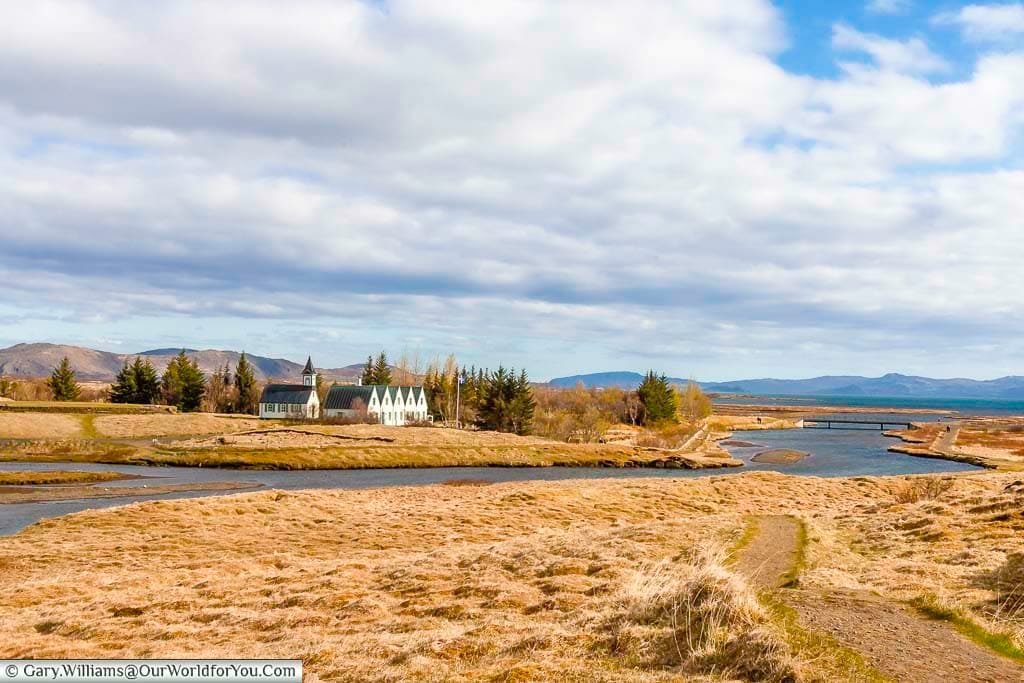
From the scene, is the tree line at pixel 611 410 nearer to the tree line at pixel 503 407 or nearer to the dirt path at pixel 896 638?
the tree line at pixel 503 407

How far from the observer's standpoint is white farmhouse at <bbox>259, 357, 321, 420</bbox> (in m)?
129

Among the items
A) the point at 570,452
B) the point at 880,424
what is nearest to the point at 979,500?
the point at 570,452

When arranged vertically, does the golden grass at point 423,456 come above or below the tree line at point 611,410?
below

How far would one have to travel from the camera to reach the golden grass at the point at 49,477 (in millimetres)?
56125

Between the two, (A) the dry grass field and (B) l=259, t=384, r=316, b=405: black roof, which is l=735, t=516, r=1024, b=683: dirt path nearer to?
(A) the dry grass field

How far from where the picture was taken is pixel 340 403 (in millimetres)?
128125

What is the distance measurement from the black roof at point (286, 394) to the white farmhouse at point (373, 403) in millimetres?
4253

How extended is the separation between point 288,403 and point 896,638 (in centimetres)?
12677

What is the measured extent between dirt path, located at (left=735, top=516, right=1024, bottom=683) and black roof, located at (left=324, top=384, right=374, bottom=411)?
4485 inches

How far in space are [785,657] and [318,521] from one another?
30.1 metres

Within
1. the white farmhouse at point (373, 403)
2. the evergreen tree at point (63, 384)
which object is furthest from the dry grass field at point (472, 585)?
the evergreen tree at point (63, 384)

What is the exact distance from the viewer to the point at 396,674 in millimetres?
11281

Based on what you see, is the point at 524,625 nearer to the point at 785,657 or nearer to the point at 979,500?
the point at 785,657

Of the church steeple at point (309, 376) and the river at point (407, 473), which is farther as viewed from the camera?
the church steeple at point (309, 376)
